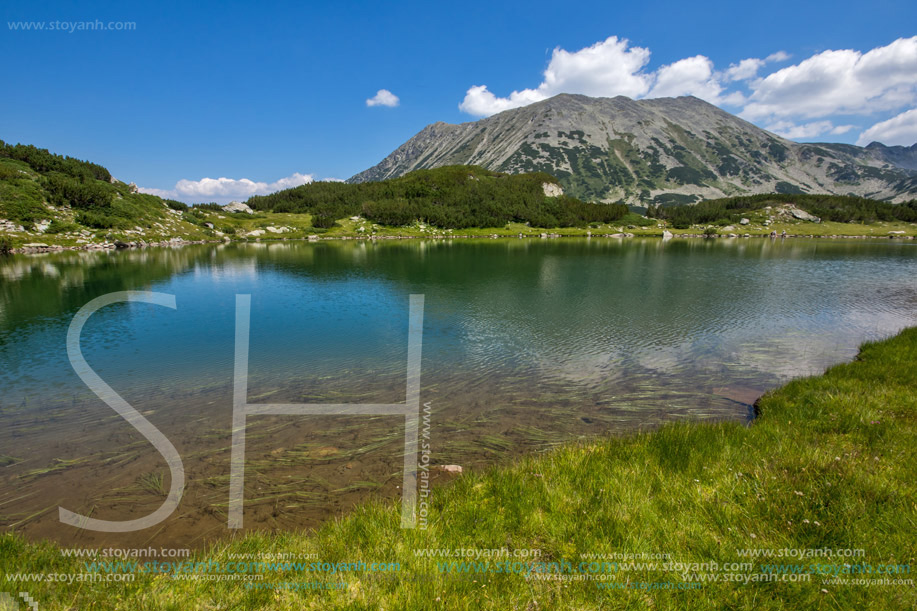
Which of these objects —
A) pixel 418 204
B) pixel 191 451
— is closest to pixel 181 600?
pixel 191 451

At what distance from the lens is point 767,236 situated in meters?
146

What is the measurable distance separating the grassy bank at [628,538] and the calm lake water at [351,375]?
2.70m

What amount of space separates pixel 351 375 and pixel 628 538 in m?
13.4

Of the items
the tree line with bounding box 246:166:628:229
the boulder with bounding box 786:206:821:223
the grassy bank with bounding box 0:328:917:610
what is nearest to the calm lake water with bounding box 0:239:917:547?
the grassy bank with bounding box 0:328:917:610

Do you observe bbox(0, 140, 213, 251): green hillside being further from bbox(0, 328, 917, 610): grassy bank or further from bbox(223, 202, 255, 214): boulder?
bbox(0, 328, 917, 610): grassy bank

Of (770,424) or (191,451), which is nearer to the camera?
(770,424)

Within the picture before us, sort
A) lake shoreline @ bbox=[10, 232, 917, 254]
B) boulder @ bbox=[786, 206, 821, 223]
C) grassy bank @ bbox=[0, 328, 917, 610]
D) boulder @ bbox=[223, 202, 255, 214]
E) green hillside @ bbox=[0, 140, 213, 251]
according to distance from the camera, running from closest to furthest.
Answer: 1. grassy bank @ bbox=[0, 328, 917, 610]
2. green hillside @ bbox=[0, 140, 213, 251]
3. lake shoreline @ bbox=[10, 232, 917, 254]
4. boulder @ bbox=[223, 202, 255, 214]
5. boulder @ bbox=[786, 206, 821, 223]

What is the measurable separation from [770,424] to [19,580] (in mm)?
14785

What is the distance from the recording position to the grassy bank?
4320 mm

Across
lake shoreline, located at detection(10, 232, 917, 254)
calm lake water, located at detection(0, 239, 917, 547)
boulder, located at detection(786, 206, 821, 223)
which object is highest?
boulder, located at detection(786, 206, 821, 223)

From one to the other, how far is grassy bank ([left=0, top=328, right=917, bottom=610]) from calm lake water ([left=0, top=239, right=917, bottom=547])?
2.70 m

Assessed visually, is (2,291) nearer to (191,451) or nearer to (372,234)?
(191,451)

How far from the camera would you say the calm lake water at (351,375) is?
928 cm

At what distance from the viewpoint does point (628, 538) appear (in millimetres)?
5227
